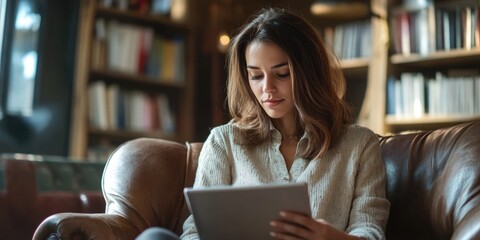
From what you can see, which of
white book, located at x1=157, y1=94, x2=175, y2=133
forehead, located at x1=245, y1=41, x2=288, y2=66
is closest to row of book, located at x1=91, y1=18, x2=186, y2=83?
white book, located at x1=157, y1=94, x2=175, y2=133

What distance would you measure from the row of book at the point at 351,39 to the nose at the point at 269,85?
6.16ft

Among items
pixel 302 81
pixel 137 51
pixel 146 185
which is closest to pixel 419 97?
pixel 137 51

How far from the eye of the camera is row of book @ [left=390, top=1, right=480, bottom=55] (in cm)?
328

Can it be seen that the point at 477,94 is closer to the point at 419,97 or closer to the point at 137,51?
the point at 419,97

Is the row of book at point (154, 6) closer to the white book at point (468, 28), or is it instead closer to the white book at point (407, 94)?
the white book at point (407, 94)

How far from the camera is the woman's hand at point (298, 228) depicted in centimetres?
142

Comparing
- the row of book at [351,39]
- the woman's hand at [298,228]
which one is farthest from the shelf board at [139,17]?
the woman's hand at [298,228]

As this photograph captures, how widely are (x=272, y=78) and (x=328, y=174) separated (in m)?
0.29

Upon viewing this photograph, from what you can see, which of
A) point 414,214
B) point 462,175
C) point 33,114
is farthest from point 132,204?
point 33,114

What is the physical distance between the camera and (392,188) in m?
1.89

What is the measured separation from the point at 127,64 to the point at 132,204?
1990 millimetres

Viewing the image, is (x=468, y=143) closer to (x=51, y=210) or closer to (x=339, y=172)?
(x=339, y=172)

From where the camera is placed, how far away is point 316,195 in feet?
5.68

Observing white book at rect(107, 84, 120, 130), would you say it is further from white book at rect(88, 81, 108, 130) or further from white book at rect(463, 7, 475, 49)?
white book at rect(463, 7, 475, 49)
